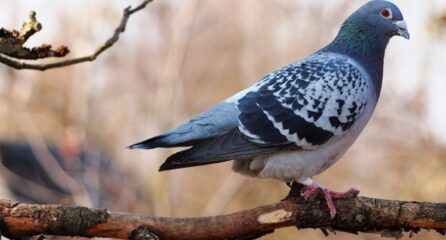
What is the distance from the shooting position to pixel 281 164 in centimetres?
494

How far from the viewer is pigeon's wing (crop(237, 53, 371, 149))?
5059mm

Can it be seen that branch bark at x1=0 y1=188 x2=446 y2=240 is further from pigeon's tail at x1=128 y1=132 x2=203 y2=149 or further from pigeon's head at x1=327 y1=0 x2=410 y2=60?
pigeon's head at x1=327 y1=0 x2=410 y2=60

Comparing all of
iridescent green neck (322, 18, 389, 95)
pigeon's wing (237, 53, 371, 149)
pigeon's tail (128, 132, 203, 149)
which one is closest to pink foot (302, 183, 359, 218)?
pigeon's wing (237, 53, 371, 149)

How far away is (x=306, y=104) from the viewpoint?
5254 mm

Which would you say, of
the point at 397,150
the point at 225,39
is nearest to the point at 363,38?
the point at 397,150

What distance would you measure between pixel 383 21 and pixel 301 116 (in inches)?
39.0

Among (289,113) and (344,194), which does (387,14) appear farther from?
(344,194)

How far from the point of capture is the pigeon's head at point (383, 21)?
18.4 ft

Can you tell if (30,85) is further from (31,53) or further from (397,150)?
(31,53)

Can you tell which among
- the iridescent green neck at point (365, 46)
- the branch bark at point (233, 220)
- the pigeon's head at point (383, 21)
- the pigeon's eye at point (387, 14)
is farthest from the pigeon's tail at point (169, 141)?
the pigeon's eye at point (387, 14)

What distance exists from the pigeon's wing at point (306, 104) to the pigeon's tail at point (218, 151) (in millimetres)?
50

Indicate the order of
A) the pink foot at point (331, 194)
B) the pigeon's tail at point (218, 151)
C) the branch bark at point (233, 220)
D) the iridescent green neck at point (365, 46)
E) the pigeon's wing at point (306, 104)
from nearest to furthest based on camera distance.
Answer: the branch bark at point (233, 220) → the pink foot at point (331, 194) → the pigeon's tail at point (218, 151) → the pigeon's wing at point (306, 104) → the iridescent green neck at point (365, 46)

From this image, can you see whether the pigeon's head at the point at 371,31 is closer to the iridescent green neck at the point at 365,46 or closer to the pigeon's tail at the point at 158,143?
the iridescent green neck at the point at 365,46

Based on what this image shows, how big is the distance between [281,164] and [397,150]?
16.5ft
